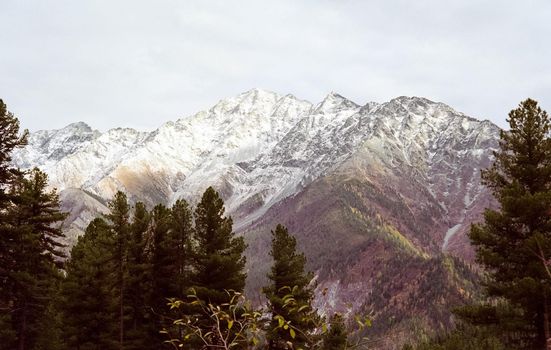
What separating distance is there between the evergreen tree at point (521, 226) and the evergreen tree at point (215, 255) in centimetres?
1243

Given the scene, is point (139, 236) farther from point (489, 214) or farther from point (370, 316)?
point (370, 316)

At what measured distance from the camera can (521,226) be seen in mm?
Result: 21125

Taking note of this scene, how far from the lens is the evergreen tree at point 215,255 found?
88.6 feet

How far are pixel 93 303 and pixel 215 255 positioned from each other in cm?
778

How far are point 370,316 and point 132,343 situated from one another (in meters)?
25.2

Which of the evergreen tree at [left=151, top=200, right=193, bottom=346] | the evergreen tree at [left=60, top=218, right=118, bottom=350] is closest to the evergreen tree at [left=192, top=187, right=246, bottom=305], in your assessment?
the evergreen tree at [left=151, top=200, right=193, bottom=346]

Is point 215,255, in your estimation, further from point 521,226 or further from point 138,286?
point 521,226


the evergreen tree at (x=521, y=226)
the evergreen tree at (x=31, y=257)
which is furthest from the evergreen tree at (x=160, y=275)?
the evergreen tree at (x=521, y=226)

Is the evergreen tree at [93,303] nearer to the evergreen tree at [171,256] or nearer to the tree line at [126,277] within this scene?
the tree line at [126,277]

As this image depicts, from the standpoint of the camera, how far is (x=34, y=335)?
102 feet

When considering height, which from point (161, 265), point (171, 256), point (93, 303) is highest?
point (171, 256)

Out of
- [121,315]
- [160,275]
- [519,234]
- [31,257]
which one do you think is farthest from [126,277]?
[519,234]

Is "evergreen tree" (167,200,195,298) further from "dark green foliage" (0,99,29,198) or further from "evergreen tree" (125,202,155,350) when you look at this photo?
"dark green foliage" (0,99,29,198)

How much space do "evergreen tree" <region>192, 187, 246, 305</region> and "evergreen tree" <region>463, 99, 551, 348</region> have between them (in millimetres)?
12428
